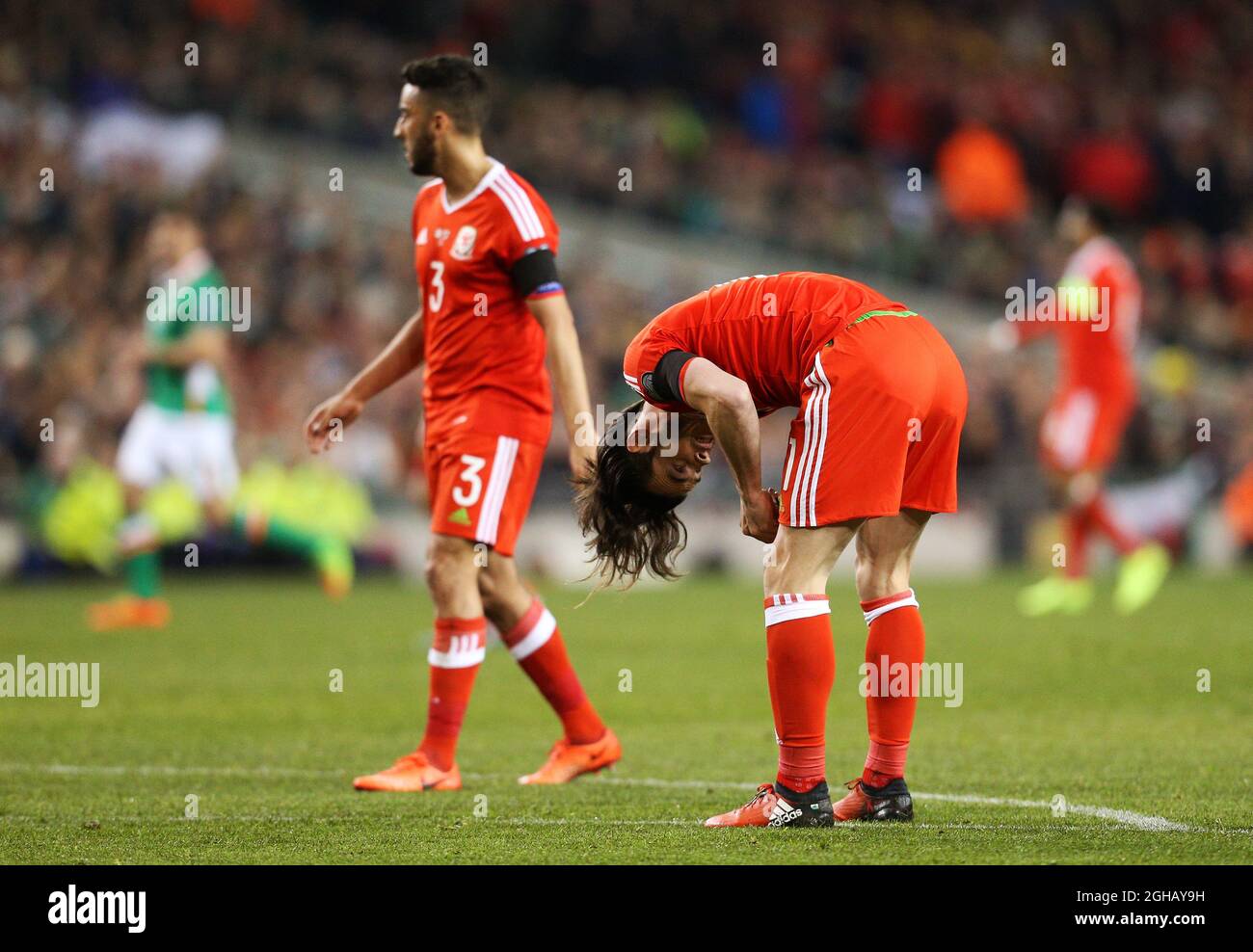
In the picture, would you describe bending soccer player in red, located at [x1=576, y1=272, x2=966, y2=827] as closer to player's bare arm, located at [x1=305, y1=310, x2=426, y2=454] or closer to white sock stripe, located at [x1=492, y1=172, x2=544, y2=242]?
white sock stripe, located at [x1=492, y1=172, x2=544, y2=242]

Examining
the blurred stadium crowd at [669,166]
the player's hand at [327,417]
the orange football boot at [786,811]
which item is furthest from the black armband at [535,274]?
the blurred stadium crowd at [669,166]

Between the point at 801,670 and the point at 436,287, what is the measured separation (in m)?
2.36

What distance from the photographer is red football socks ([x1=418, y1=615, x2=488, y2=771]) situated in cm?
683

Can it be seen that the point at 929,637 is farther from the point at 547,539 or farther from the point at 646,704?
the point at 547,539

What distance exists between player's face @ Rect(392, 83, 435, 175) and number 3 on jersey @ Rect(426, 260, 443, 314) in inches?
14.0

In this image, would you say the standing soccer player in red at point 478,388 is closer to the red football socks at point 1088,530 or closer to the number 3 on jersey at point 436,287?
the number 3 on jersey at point 436,287

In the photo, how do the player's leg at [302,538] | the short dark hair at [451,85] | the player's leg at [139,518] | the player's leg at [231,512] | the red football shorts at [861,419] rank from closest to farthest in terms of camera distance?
the red football shorts at [861,419] < the short dark hair at [451,85] < the player's leg at [139,518] < the player's leg at [231,512] < the player's leg at [302,538]

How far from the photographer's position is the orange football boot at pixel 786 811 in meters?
5.53

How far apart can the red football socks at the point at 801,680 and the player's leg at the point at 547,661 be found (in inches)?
62.7

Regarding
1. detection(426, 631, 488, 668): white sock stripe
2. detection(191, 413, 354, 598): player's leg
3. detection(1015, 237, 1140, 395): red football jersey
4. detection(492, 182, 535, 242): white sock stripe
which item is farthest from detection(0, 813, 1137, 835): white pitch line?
detection(1015, 237, 1140, 395): red football jersey

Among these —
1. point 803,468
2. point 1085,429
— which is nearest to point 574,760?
point 803,468

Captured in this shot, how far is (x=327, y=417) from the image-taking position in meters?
7.30

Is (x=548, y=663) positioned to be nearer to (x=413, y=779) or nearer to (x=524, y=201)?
(x=413, y=779)
